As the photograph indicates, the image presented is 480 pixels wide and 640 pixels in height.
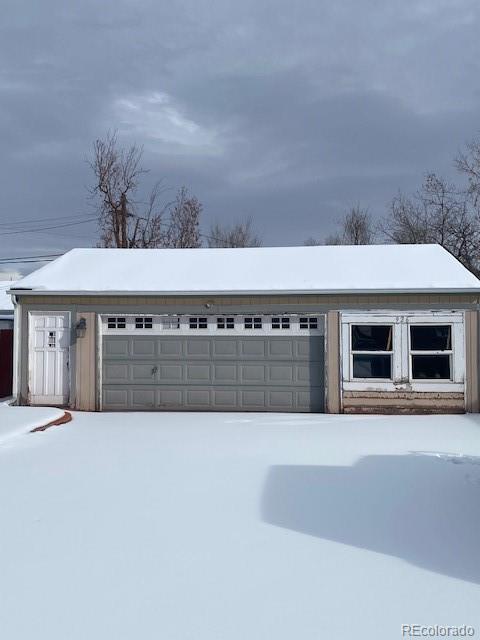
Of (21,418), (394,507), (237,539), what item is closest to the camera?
(237,539)

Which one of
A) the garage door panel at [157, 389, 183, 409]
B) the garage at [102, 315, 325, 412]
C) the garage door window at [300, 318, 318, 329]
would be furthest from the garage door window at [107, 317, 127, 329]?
the garage door window at [300, 318, 318, 329]

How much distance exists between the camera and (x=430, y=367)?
11.1 meters

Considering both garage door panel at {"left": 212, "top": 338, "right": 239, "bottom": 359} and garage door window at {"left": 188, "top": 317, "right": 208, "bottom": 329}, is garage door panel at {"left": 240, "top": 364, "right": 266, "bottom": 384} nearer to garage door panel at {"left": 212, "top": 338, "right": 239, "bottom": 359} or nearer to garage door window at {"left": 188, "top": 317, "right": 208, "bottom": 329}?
garage door panel at {"left": 212, "top": 338, "right": 239, "bottom": 359}

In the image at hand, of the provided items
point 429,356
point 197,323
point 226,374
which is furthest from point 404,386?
point 197,323

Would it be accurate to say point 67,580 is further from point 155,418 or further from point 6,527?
point 155,418

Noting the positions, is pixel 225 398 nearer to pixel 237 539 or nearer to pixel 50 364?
pixel 50 364

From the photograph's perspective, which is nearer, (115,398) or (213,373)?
(213,373)

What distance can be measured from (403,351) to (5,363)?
954 cm

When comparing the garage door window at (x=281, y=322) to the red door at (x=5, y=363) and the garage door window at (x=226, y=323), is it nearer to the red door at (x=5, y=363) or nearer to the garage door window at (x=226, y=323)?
the garage door window at (x=226, y=323)

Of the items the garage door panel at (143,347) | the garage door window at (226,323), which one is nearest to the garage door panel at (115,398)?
the garage door panel at (143,347)

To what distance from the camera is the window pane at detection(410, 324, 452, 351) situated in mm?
11031

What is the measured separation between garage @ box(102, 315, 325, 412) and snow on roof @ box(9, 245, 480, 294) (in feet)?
2.23

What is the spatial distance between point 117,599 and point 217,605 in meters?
0.63

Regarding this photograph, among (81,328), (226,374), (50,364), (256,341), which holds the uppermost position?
(81,328)
